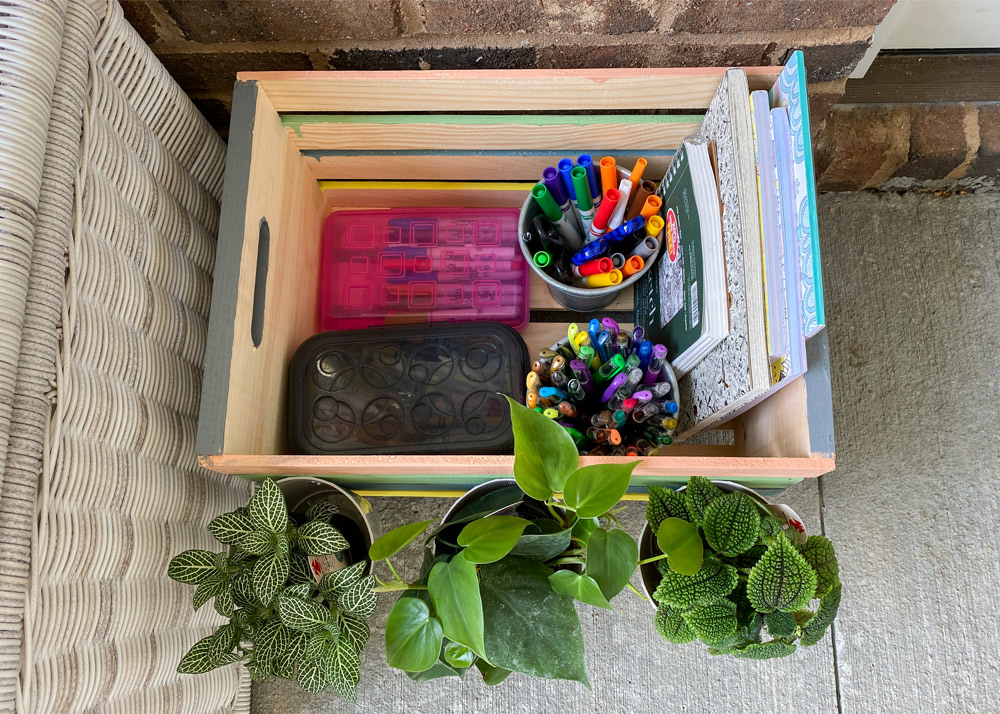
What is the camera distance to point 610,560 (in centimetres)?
55

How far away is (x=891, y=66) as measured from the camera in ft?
3.03

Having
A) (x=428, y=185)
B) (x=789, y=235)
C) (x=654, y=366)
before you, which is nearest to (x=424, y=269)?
(x=428, y=185)

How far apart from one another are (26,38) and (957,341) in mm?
1146

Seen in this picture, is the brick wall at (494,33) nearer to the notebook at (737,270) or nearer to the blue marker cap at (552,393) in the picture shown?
the notebook at (737,270)

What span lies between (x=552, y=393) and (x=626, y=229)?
0.69 feet

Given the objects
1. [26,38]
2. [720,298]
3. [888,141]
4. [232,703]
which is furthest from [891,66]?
[232,703]

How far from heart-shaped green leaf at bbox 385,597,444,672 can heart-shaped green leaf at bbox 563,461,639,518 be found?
163 millimetres

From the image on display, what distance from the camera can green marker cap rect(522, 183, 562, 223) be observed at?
2.27 ft

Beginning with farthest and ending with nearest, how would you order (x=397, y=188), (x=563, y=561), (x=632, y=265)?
1. (x=397, y=188)
2. (x=632, y=265)
3. (x=563, y=561)

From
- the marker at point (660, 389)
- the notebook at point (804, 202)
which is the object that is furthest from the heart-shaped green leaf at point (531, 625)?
the notebook at point (804, 202)

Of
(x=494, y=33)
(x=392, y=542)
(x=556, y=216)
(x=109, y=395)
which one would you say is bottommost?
(x=392, y=542)

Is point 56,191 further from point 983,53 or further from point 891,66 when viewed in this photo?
point 983,53

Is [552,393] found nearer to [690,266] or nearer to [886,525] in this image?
[690,266]

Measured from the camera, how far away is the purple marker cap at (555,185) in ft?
2.23
